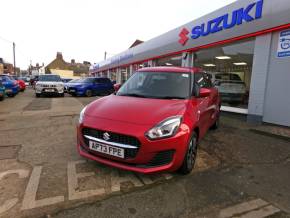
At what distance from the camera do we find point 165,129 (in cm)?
273

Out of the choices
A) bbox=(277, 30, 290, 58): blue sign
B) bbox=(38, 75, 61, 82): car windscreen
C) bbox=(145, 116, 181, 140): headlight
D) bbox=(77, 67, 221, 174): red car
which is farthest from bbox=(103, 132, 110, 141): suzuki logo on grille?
bbox=(38, 75, 61, 82): car windscreen

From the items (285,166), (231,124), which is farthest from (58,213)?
(231,124)

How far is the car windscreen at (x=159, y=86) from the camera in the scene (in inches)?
143

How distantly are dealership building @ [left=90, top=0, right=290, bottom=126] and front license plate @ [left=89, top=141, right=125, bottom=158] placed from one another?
584cm

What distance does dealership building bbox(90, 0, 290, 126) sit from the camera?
244 inches

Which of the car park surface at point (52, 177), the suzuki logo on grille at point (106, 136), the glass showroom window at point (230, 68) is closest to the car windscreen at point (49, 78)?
the glass showroom window at point (230, 68)

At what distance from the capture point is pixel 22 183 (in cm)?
284

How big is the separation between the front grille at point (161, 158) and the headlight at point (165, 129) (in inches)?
9.2

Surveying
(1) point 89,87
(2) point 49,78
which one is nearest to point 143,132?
(1) point 89,87

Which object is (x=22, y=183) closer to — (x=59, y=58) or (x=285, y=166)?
(x=285, y=166)

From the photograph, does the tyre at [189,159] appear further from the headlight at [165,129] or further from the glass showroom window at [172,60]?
the glass showroom window at [172,60]

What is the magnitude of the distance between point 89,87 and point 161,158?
13795 millimetres

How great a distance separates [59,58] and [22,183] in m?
71.6

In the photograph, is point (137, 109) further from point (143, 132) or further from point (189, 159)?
point (189, 159)
